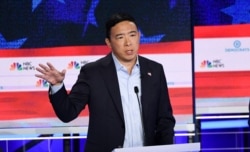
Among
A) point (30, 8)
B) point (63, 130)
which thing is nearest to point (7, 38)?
point (30, 8)

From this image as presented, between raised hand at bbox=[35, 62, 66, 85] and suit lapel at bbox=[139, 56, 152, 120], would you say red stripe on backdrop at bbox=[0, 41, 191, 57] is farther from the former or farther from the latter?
raised hand at bbox=[35, 62, 66, 85]

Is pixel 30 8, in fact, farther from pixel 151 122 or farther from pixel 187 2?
pixel 151 122

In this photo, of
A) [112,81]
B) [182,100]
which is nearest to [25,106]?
[182,100]

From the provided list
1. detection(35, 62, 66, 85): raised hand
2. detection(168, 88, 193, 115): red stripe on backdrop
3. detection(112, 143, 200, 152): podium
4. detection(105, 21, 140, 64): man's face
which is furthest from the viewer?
detection(168, 88, 193, 115): red stripe on backdrop

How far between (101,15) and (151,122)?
1727 mm

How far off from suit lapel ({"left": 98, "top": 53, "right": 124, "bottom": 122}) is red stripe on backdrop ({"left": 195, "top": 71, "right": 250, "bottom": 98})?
1.58 m

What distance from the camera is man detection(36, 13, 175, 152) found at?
252 centimetres

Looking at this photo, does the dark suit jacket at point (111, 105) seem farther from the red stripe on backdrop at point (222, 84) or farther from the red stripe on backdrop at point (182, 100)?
the red stripe on backdrop at point (222, 84)

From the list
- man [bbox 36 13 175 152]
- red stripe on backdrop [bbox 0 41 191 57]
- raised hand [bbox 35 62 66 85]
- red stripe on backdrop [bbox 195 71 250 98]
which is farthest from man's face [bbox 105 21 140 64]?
red stripe on backdrop [bbox 195 71 250 98]

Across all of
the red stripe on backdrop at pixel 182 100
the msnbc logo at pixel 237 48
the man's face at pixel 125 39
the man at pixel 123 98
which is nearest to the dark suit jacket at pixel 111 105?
the man at pixel 123 98

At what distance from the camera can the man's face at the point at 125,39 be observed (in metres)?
2.51

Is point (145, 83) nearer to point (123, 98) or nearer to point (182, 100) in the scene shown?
point (123, 98)

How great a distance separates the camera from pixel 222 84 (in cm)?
408

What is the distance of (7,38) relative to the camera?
4.04 m
